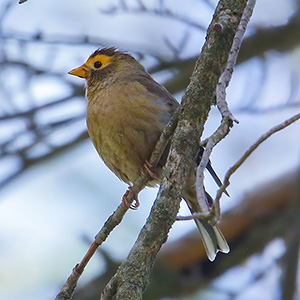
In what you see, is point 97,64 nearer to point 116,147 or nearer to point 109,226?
point 116,147

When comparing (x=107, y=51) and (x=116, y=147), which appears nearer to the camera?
(x=116, y=147)

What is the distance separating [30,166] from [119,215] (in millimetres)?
2282

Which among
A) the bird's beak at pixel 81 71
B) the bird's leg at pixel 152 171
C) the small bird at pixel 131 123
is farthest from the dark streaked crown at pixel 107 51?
the bird's leg at pixel 152 171

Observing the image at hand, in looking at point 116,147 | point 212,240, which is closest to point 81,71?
point 116,147

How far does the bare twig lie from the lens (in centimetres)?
309

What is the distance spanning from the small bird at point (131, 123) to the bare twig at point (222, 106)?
1.19m

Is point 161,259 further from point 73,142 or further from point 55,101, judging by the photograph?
point 55,101

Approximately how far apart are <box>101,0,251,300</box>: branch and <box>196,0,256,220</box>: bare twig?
0.15 ft

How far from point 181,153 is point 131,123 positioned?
4.58ft

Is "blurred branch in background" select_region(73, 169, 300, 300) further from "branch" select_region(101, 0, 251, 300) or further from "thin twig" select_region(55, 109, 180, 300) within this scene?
"branch" select_region(101, 0, 251, 300)

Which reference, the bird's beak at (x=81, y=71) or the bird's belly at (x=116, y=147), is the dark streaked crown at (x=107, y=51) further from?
the bird's belly at (x=116, y=147)

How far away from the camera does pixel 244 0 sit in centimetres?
364

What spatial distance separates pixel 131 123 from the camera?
4.92 meters

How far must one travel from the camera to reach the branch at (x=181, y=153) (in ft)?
11.2
